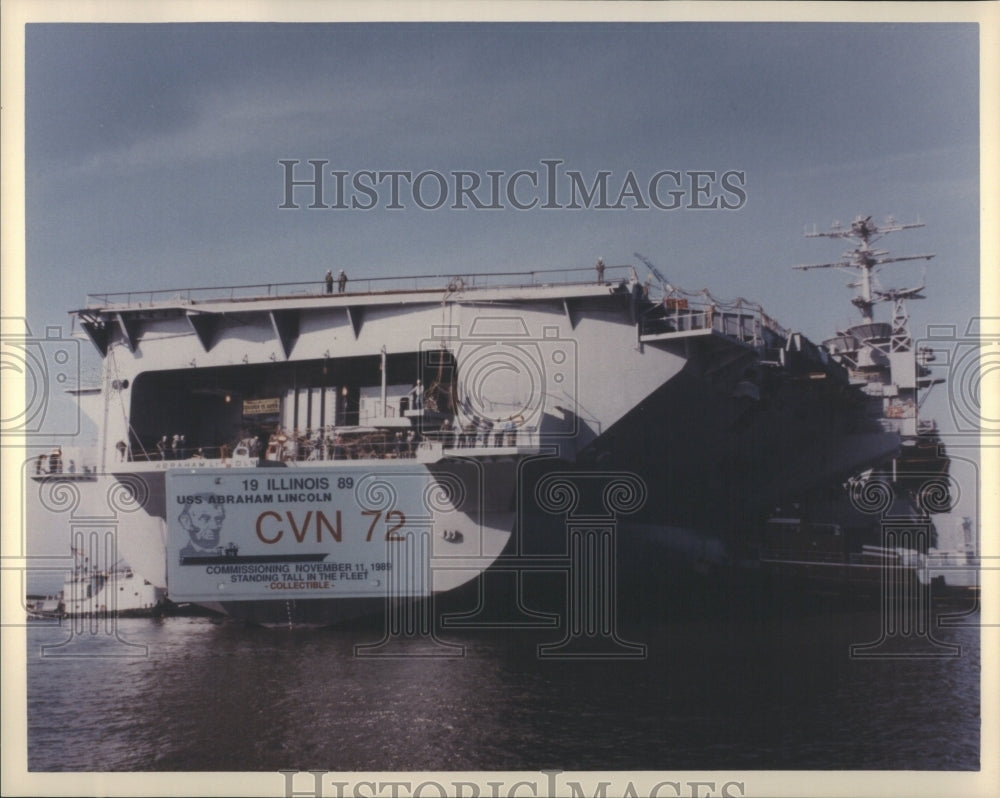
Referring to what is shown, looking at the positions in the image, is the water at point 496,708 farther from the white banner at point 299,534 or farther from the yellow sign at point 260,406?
the yellow sign at point 260,406

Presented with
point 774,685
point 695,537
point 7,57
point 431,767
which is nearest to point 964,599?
point 774,685

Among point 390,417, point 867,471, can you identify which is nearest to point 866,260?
point 867,471

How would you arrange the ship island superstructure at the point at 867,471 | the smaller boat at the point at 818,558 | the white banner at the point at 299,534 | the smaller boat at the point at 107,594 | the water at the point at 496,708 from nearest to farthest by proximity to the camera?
the water at the point at 496,708
the smaller boat at the point at 107,594
the white banner at the point at 299,534
the ship island superstructure at the point at 867,471
the smaller boat at the point at 818,558

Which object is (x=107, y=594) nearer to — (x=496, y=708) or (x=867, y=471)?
(x=496, y=708)

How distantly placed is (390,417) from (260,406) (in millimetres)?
2270

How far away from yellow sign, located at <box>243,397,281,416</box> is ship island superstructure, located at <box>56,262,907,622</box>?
27 mm

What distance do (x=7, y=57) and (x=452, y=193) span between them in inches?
159

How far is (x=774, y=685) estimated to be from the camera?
10227 mm

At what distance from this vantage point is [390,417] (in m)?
12.1

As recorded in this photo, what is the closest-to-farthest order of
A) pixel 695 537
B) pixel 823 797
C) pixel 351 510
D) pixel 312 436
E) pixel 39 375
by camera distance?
pixel 823 797, pixel 39 375, pixel 351 510, pixel 312 436, pixel 695 537

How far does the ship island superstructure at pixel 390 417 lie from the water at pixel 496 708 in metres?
0.90

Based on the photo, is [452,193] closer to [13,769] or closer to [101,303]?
[101,303]

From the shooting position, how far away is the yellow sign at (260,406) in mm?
13352

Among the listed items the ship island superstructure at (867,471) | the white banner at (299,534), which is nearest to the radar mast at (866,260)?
the ship island superstructure at (867,471)
